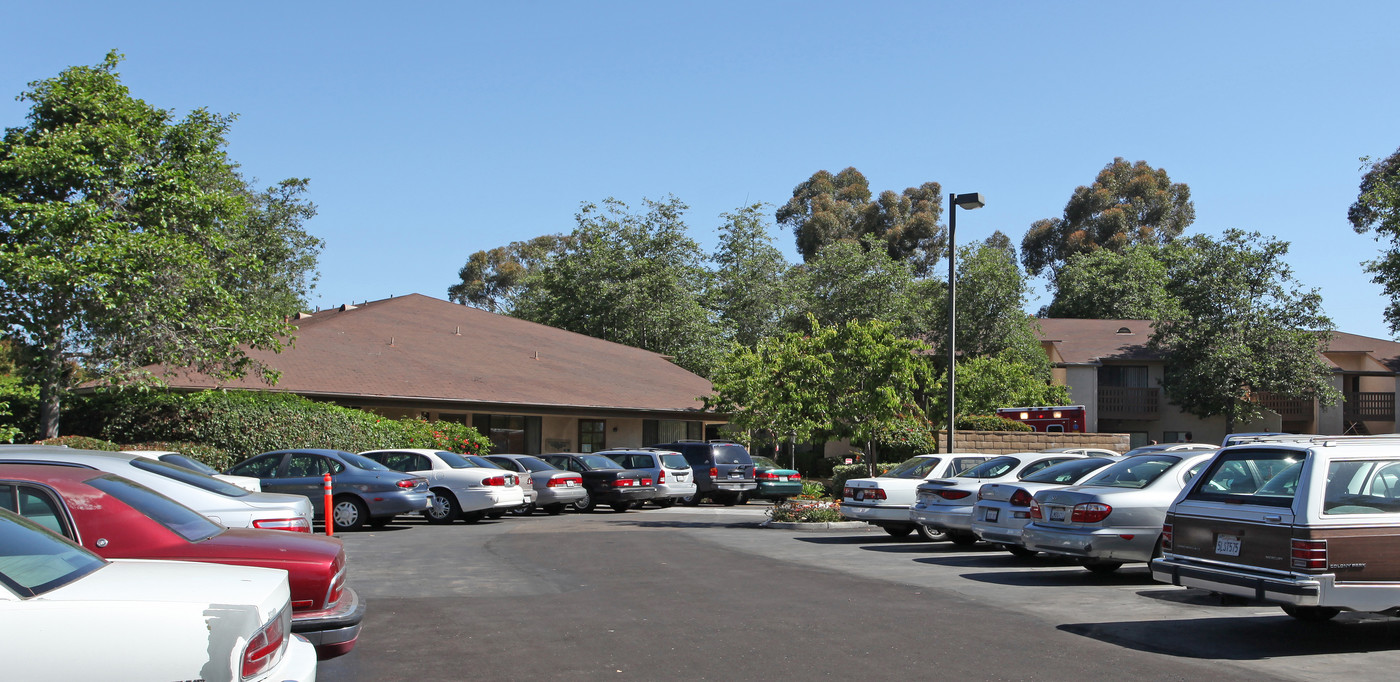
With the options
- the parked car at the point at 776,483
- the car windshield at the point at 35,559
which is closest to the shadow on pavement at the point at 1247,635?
the car windshield at the point at 35,559

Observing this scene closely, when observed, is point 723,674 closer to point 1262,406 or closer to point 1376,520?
point 1376,520

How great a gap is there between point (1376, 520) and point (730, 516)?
1666cm

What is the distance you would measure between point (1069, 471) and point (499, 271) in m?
75.6

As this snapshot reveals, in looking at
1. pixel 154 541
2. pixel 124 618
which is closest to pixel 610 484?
pixel 154 541

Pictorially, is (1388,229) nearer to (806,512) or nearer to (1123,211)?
(806,512)

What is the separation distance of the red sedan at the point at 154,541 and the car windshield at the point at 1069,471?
10.6 m

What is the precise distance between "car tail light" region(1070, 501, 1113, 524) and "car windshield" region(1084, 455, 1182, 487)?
756mm

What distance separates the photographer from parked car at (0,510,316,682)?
4312 mm

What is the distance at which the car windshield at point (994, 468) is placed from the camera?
16844 millimetres

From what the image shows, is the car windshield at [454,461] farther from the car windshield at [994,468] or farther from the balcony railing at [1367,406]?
the balcony railing at [1367,406]

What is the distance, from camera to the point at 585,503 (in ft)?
83.1

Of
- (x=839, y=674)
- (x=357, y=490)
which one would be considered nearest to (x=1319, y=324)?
(x=357, y=490)

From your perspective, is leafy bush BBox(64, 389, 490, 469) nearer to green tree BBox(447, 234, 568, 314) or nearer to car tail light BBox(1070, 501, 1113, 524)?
car tail light BBox(1070, 501, 1113, 524)

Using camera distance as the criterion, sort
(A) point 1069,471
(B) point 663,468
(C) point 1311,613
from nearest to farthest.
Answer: (C) point 1311,613
(A) point 1069,471
(B) point 663,468
